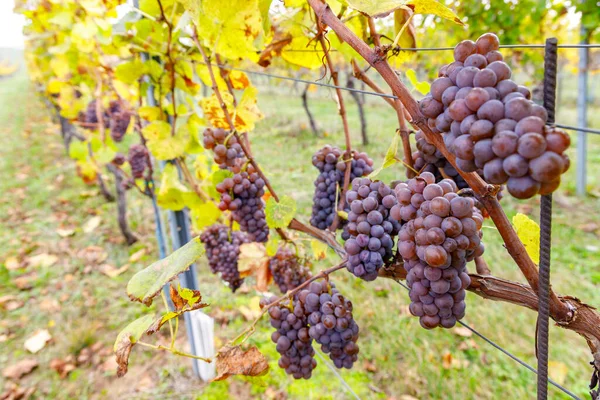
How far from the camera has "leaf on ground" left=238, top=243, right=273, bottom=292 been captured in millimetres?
1239

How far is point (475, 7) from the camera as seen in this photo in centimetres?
365

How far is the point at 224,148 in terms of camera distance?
1005mm

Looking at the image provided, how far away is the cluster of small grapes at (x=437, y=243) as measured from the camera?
1.72 feet

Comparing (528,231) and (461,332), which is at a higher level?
(528,231)

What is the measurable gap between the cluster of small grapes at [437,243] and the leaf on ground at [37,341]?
8.41 ft

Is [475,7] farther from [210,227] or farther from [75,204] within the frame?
[75,204]

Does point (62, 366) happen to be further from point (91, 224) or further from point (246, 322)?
point (91, 224)

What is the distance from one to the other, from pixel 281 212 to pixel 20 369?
2.17m

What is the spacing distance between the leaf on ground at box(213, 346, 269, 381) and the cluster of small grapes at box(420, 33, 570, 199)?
0.48 metres

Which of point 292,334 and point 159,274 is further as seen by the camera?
point 292,334

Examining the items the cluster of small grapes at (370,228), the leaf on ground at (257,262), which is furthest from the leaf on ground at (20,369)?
the cluster of small grapes at (370,228)

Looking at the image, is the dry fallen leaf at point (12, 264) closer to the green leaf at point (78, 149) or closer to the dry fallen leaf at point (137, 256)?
the dry fallen leaf at point (137, 256)

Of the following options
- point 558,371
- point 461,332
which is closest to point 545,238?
point 558,371

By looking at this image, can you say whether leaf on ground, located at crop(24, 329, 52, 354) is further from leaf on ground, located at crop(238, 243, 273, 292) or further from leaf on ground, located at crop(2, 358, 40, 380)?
leaf on ground, located at crop(238, 243, 273, 292)
